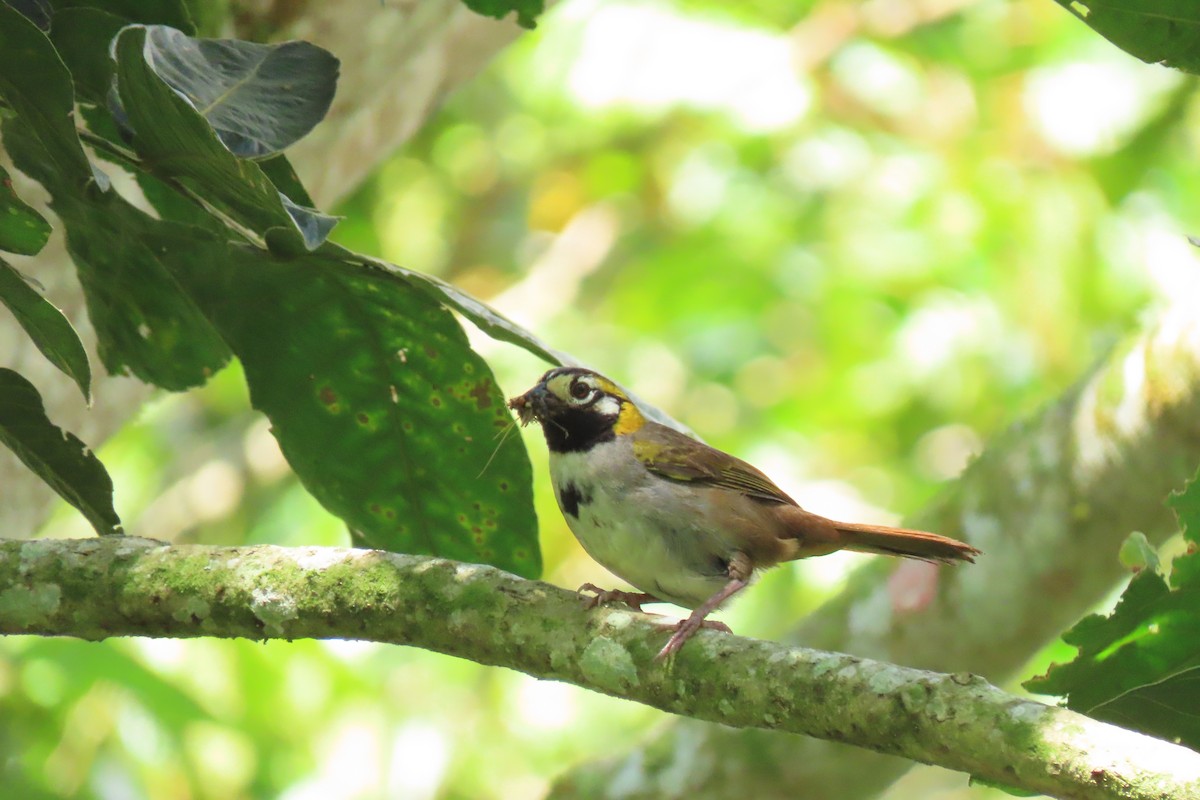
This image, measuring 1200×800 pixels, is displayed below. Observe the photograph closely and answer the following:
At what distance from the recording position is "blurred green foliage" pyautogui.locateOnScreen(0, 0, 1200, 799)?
775 cm

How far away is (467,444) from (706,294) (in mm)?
6591

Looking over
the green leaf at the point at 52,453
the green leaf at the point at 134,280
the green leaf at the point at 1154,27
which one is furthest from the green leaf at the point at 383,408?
the green leaf at the point at 1154,27

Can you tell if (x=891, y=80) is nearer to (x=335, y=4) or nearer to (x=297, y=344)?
(x=335, y=4)

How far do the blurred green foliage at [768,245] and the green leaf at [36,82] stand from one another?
4.60m

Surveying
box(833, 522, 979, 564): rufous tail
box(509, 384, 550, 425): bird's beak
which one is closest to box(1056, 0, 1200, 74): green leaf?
box(833, 522, 979, 564): rufous tail

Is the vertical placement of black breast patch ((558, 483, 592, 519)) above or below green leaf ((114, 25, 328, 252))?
below

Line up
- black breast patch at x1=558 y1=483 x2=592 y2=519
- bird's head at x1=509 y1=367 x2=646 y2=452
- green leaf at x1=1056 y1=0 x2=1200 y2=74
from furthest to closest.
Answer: bird's head at x1=509 y1=367 x2=646 y2=452
black breast patch at x1=558 y1=483 x2=592 y2=519
green leaf at x1=1056 y1=0 x2=1200 y2=74

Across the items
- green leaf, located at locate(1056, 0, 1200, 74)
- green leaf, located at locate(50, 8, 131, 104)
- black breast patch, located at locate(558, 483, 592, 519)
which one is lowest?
black breast patch, located at locate(558, 483, 592, 519)

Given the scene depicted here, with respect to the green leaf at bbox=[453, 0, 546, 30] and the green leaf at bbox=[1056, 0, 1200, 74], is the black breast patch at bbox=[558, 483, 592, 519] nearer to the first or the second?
the green leaf at bbox=[453, 0, 546, 30]

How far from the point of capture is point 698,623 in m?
2.33

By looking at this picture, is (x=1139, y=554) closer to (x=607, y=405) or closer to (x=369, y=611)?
(x=369, y=611)

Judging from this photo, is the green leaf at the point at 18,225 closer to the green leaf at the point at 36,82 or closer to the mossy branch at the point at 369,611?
the green leaf at the point at 36,82

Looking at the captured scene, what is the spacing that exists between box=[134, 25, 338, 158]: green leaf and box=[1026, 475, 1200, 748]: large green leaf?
1.61 metres

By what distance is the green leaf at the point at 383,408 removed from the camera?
273cm
